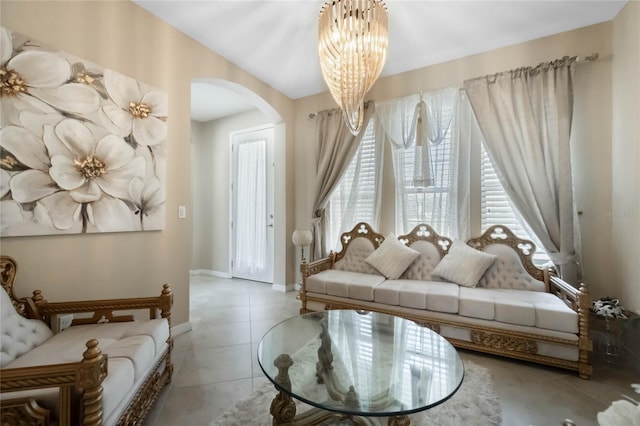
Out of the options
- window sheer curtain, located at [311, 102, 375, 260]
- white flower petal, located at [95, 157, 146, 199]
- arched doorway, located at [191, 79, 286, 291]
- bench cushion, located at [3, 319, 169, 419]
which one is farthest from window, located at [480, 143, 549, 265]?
white flower petal, located at [95, 157, 146, 199]

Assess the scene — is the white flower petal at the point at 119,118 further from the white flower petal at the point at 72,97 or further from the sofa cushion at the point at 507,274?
the sofa cushion at the point at 507,274

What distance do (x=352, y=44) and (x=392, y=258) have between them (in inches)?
88.8

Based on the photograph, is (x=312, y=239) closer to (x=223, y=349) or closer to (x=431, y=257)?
(x=431, y=257)

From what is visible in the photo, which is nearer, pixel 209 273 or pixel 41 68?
pixel 41 68

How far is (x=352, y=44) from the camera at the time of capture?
191 centimetres

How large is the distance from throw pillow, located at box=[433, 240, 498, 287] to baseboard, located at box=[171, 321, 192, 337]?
2.74m

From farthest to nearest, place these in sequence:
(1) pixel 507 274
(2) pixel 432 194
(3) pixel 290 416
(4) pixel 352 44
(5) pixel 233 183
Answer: (5) pixel 233 183 < (2) pixel 432 194 < (1) pixel 507 274 < (4) pixel 352 44 < (3) pixel 290 416

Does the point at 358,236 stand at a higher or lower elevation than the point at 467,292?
higher

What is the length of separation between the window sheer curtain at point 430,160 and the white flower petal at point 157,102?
2.58 m

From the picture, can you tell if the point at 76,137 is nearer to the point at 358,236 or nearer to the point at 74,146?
the point at 74,146

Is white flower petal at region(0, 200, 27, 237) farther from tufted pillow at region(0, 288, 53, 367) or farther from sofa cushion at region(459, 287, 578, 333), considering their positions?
sofa cushion at region(459, 287, 578, 333)

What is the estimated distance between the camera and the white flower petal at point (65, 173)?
192 cm

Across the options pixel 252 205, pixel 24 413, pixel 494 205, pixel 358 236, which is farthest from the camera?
pixel 252 205

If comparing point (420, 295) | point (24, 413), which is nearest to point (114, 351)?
point (24, 413)
